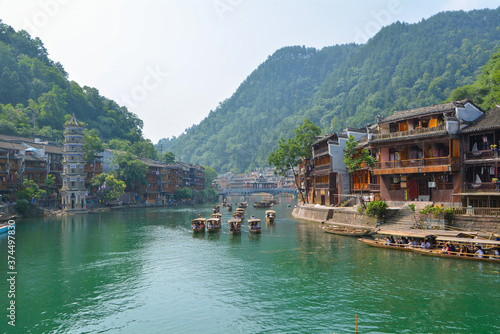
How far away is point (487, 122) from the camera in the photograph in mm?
36500

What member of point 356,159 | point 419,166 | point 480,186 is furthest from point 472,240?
point 356,159

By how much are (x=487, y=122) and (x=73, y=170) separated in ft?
285

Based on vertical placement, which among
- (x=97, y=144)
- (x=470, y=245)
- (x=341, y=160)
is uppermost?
(x=97, y=144)

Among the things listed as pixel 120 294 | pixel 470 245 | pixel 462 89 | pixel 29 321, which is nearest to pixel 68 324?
pixel 29 321

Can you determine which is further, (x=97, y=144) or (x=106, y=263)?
(x=97, y=144)

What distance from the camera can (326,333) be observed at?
58.4 feet

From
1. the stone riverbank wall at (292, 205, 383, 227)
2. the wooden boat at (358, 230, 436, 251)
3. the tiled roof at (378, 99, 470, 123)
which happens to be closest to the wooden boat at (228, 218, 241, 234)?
the stone riverbank wall at (292, 205, 383, 227)

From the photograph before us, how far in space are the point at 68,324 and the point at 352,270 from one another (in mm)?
20048

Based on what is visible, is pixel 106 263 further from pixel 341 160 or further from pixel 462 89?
A: pixel 462 89

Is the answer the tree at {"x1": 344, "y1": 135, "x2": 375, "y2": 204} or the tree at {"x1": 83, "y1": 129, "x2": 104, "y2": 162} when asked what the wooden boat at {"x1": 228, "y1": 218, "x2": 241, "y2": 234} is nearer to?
the tree at {"x1": 344, "y1": 135, "x2": 375, "y2": 204}

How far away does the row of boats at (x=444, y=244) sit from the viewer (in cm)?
2833

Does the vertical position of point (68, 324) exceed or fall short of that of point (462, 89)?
it falls short

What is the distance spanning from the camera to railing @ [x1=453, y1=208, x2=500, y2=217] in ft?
108

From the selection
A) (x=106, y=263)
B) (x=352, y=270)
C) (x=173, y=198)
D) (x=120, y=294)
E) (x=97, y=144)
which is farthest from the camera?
(x=173, y=198)
